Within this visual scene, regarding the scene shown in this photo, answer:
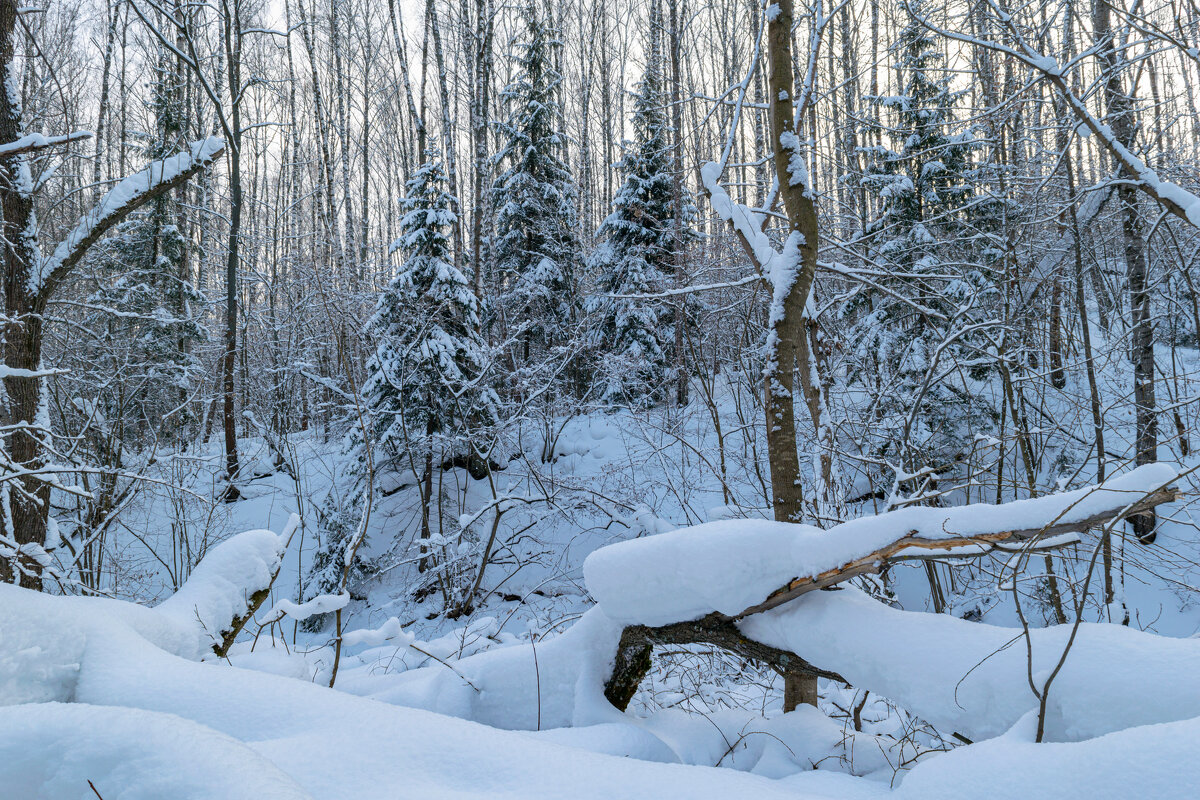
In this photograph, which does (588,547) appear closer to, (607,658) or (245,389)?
(607,658)

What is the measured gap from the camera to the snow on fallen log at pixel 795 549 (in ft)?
6.53

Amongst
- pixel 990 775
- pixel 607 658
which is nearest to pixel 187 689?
pixel 607 658

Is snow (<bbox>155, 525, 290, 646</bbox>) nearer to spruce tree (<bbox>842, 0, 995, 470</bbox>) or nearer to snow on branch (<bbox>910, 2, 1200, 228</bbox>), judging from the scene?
snow on branch (<bbox>910, 2, 1200, 228</bbox>)

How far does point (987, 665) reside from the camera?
1.94m

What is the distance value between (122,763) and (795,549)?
2.02m

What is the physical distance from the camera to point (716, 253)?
12.7m

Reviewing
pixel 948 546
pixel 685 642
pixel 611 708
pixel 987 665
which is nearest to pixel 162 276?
pixel 611 708

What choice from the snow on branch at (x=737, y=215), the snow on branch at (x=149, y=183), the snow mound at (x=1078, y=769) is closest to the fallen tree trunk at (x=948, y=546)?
the snow mound at (x=1078, y=769)

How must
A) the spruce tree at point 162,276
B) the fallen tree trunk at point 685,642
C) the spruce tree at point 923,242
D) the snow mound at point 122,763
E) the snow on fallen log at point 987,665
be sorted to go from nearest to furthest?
the snow mound at point 122,763 < the snow on fallen log at point 987,665 < the fallen tree trunk at point 685,642 < the spruce tree at point 923,242 < the spruce tree at point 162,276

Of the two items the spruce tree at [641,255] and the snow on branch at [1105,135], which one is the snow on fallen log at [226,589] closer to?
the snow on branch at [1105,135]

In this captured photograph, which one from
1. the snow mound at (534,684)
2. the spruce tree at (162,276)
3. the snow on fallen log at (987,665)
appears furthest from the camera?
the spruce tree at (162,276)

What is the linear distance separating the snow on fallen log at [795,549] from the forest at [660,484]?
1 centimetres

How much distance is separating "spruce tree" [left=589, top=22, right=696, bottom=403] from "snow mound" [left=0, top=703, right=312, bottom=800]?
13863 mm

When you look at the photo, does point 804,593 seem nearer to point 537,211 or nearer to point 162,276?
point 537,211
